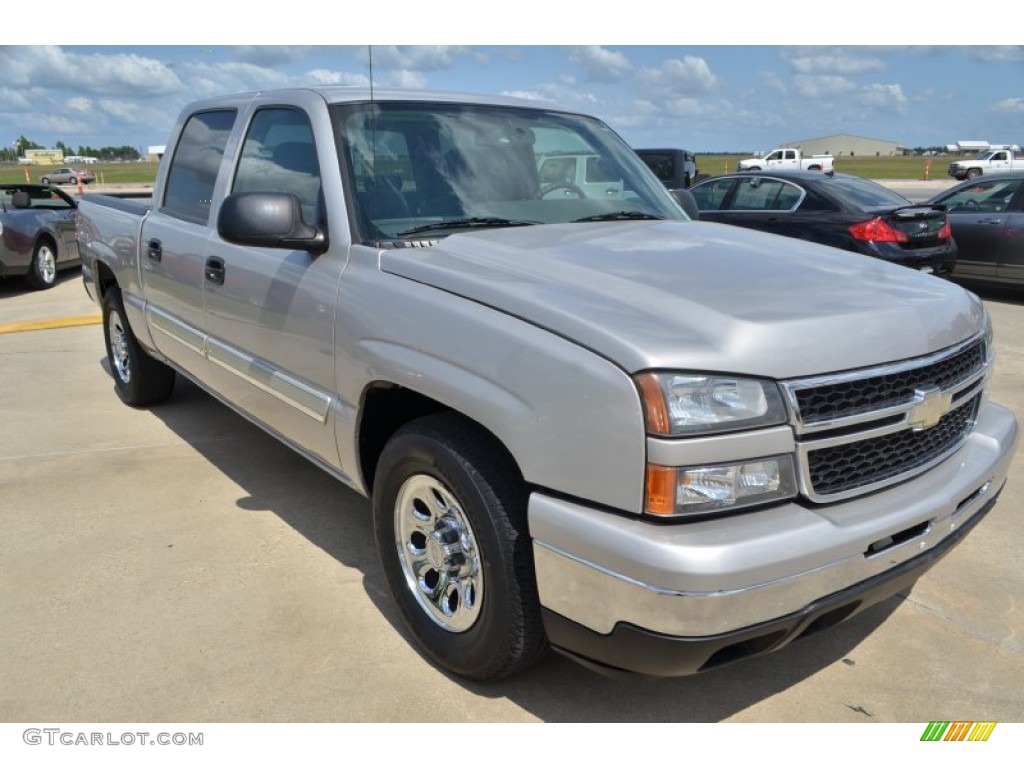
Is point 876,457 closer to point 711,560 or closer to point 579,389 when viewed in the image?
point 711,560

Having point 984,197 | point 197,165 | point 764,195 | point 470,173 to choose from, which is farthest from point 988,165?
point 470,173

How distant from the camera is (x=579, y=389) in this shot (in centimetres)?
216

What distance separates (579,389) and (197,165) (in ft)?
10.3

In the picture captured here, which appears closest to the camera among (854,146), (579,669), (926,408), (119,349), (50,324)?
(926,408)

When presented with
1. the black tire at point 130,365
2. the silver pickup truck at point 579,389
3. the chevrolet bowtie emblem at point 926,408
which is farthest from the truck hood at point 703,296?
the black tire at point 130,365

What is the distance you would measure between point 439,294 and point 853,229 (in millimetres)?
7664

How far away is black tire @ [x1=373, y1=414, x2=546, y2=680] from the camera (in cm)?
243

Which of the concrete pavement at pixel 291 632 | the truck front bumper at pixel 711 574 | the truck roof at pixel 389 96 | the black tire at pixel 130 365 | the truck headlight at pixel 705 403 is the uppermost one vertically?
the truck roof at pixel 389 96

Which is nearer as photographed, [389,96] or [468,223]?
[468,223]

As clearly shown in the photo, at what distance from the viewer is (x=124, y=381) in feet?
20.0

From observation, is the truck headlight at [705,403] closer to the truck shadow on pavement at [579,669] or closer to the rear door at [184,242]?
the truck shadow on pavement at [579,669]

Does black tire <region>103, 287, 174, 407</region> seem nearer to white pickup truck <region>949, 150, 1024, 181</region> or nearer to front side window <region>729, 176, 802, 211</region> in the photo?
front side window <region>729, 176, 802, 211</region>

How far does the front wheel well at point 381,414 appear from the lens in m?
2.95

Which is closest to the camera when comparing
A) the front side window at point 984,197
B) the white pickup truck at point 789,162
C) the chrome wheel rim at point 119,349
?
the chrome wheel rim at point 119,349
